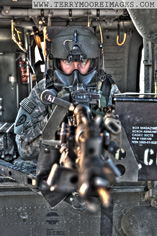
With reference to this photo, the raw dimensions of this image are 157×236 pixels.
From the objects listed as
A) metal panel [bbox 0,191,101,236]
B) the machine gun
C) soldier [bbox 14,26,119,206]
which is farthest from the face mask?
metal panel [bbox 0,191,101,236]

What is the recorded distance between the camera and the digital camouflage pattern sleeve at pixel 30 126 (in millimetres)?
3748

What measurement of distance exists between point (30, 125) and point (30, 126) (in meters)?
0.01

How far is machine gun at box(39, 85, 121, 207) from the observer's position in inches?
57.7

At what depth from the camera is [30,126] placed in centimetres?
381

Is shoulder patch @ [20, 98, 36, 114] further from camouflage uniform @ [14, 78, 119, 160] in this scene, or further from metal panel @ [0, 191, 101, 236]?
metal panel @ [0, 191, 101, 236]

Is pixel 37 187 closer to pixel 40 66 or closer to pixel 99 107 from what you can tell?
pixel 99 107

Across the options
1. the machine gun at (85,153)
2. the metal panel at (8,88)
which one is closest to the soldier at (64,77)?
the machine gun at (85,153)

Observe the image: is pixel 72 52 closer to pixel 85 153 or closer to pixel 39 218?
pixel 39 218

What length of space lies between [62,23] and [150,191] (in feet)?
12.8

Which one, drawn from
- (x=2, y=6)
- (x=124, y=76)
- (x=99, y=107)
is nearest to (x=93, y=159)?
(x=99, y=107)

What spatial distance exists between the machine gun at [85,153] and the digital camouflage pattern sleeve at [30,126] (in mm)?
937

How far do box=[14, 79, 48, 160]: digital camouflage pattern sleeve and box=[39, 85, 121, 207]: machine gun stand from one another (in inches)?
36.9

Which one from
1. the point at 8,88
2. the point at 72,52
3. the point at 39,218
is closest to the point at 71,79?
the point at 72,52

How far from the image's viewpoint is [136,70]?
24.1 feet
